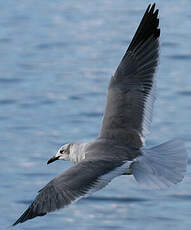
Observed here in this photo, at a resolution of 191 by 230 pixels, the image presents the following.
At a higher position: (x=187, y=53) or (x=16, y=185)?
(x=187, y=53)

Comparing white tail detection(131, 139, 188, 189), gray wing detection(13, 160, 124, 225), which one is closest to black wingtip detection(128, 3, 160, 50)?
white tail detection(131, 139, 188, 189)

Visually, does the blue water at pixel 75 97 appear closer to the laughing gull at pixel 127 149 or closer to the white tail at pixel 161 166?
the laughing gull at pixel 127 149

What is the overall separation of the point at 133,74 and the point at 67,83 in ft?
15.0

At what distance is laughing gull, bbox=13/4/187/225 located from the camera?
702cm

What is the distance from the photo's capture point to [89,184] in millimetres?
7004

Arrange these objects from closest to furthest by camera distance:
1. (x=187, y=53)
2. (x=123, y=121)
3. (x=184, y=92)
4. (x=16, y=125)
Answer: (x=123, y=121) < (x=16, y=125) < (x=184, y=92) < (x=187, y=53)

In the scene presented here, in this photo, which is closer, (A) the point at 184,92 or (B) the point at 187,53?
(A) the point at 184,92

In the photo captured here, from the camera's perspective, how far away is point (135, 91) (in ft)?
26.9

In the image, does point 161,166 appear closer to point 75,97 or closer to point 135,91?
point 135,91

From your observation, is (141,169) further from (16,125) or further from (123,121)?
(16,125)

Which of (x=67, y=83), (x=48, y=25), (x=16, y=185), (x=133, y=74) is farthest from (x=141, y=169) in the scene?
(x=48, y=25)

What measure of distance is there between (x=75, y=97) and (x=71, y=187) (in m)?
5.36

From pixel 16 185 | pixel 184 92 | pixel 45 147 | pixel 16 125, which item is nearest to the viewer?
pixel 16 185

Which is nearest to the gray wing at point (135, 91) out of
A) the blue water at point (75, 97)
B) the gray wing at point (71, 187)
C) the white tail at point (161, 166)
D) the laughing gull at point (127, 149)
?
the laughing gull at point (127, 149)
